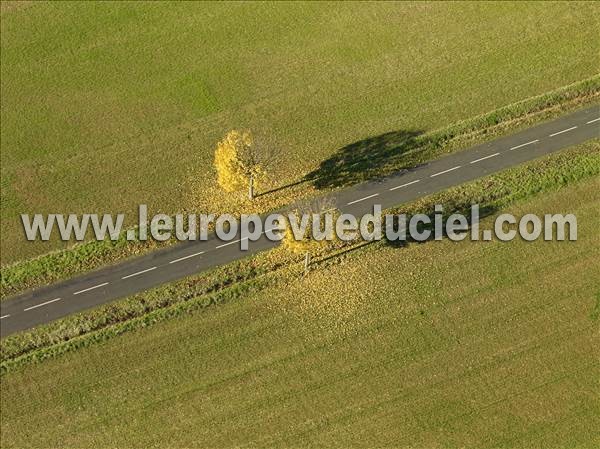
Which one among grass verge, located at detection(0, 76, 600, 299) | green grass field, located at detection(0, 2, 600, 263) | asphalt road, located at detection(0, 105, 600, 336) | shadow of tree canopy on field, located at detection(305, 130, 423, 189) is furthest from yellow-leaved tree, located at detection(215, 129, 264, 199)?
shadow of tree canopy on field, located at detection(305, 130, 423, 189)

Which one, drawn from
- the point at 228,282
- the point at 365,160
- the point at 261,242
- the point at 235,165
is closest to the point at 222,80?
the point at 235,165

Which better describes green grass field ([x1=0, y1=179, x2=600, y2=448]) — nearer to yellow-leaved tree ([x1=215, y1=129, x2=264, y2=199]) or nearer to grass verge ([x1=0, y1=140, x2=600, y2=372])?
grass verge ([x1=0, y1=140, x2=600, y2=372])

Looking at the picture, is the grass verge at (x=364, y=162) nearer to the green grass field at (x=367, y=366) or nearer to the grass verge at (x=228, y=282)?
the grass verge at (x=228, y=282)

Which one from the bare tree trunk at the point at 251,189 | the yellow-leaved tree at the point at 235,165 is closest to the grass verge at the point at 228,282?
the bare tree trunk at the point at 251,189

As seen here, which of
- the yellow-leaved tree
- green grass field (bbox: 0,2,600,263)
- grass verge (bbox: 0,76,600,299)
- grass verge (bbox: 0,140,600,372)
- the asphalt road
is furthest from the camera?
green grass field (bbox: 0,2,600,263)

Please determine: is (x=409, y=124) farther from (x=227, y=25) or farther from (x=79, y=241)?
(x=79, y=241)

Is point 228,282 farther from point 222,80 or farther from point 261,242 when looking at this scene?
point 222,80

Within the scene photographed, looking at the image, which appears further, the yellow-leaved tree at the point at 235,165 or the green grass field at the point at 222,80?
the green grass field at the point at 222,80
